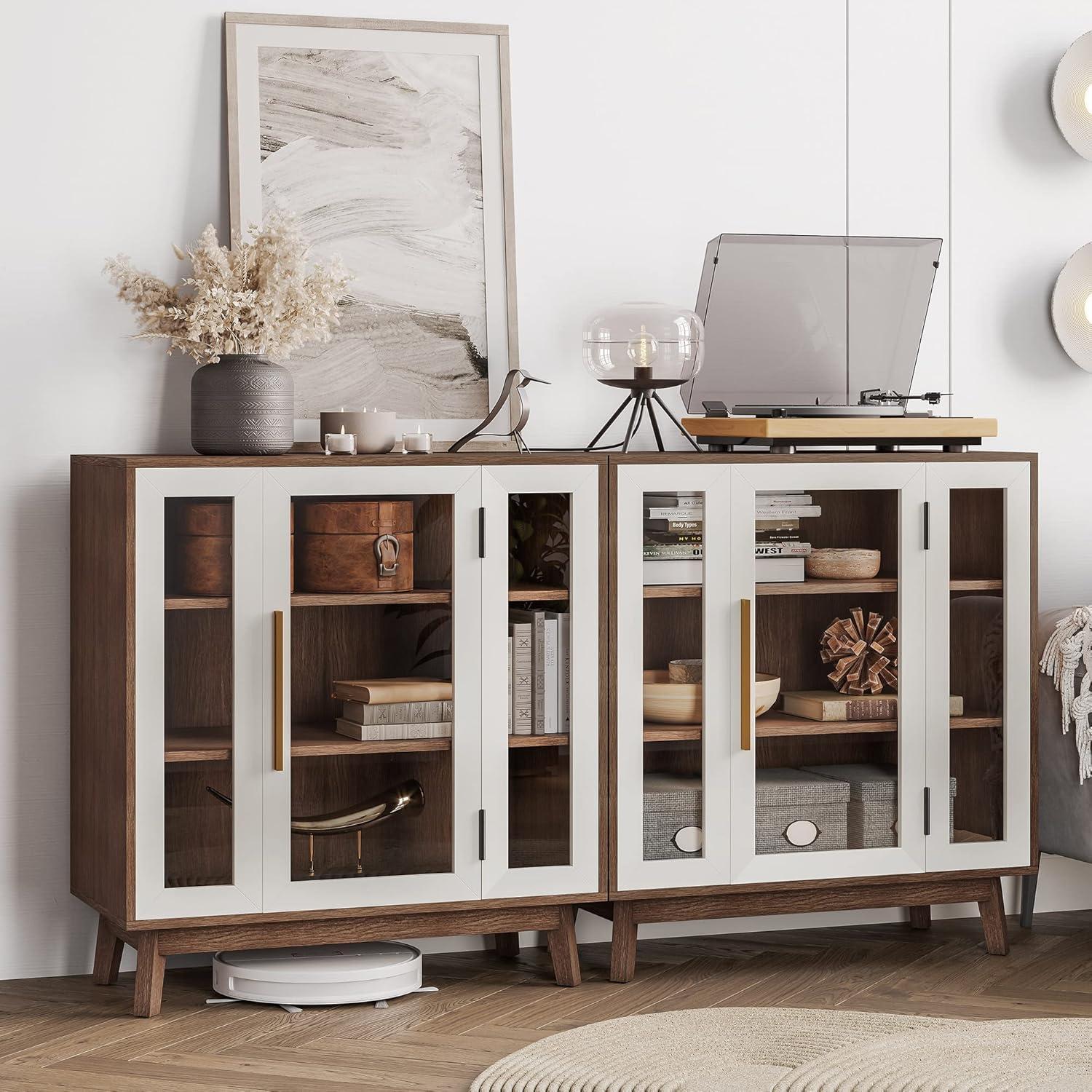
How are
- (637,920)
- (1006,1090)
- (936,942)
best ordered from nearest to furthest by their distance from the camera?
(1006,1090), (637,920), (936,942)

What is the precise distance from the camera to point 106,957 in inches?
129

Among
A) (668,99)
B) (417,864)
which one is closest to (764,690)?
(417,864)

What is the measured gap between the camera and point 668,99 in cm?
365

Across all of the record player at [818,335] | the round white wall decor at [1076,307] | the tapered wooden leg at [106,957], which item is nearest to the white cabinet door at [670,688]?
the record player at [818,335]

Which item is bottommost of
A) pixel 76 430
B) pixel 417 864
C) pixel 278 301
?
pixel 417 864

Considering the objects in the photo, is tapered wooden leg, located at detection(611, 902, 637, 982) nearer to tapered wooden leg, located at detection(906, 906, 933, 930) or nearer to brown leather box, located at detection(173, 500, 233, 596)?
tapered wooden leg, located at detection(906, 906, 933, 930)

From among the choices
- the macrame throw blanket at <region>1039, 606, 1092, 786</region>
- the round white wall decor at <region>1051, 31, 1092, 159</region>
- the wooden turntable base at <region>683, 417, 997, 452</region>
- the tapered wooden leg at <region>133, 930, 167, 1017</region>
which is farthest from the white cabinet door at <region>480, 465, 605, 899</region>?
the round white wall decor at <region>1051, 31, 1092, 159</region>

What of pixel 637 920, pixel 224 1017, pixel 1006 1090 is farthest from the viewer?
pixel 637 920

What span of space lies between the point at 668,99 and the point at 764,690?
1.36m

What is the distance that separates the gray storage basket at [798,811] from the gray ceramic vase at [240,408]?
1.20 meters

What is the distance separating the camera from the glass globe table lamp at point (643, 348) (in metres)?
3.37

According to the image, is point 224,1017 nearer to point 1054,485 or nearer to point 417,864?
point 417,864

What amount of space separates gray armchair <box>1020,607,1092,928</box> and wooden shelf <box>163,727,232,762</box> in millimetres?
1767

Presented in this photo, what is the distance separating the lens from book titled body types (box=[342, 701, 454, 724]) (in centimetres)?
311
